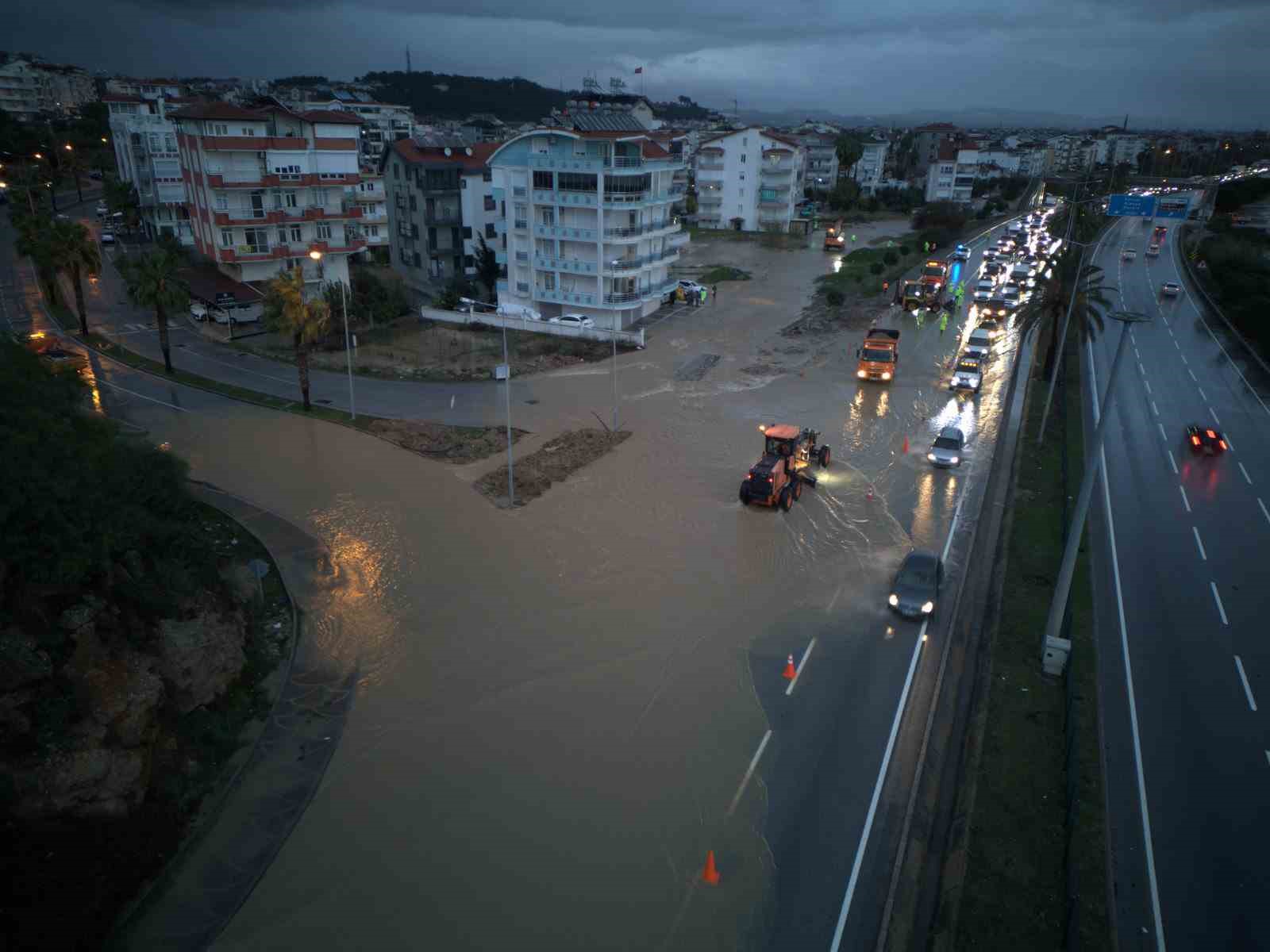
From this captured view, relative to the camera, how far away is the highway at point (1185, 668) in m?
12.8

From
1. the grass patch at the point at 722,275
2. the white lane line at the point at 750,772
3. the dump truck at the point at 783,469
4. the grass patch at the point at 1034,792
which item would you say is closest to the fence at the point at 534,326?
the dump truck at the point at 783,469

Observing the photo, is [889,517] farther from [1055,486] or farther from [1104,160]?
[1104,160]

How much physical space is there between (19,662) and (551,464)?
62.4 feet

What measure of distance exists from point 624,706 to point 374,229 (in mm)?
68749

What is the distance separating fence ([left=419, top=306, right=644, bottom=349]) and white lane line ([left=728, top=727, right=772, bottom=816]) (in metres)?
34.7

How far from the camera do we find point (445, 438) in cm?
3325

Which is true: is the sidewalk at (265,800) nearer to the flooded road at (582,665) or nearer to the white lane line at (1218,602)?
the flooded road at (582,665)

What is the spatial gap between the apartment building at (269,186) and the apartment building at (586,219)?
1185 centimetres

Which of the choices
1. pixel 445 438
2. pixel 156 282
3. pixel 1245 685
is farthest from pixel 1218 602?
pixel 156 282

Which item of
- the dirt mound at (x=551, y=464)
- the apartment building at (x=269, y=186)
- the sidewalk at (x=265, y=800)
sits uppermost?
the apartment building at (x=269, y=186)

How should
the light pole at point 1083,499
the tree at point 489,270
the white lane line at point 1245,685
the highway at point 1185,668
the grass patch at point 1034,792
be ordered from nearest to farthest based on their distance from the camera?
the grass patch at point 1034,792 < the highway at point 1185,668 < the light pole at point 1083,499 < the white lane line at point 1245,685 < the tree at point 489,270

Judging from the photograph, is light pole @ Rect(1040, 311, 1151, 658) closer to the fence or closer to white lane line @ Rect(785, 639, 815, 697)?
white lane line @ Rect(785, 639, 815, 697)

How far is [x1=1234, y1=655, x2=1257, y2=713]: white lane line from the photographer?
1725cm

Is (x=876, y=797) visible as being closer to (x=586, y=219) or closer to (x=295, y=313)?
(x=295, y=313)
